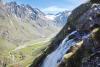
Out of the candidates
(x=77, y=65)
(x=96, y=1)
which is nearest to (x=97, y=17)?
(x=77, y=65)

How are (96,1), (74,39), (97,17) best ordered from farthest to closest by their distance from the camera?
(96,1), (74,39), (97,17)

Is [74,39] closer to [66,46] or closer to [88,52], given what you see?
[66,46]

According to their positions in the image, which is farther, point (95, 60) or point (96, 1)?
point (96, 1)

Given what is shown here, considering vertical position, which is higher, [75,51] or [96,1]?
[96,1]

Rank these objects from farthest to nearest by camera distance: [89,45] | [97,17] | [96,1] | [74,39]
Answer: [96,1] < [74,39] < [97,17] < [89,45]

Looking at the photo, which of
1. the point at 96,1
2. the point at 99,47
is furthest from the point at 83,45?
the point at 96,1

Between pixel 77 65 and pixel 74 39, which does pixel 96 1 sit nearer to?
pixel 74 39

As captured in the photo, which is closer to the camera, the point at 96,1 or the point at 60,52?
the point at 60,52

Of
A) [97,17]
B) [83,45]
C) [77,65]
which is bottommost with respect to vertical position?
[77,65]

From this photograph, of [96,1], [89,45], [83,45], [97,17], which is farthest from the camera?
[96,1]
